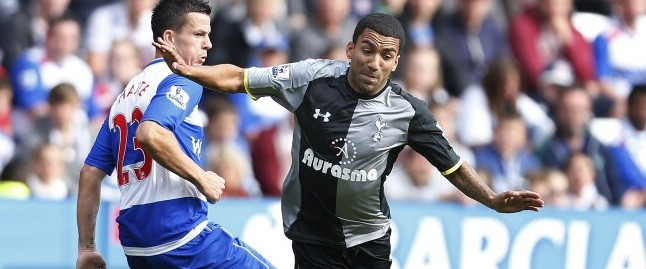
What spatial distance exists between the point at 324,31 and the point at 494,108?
2168mm

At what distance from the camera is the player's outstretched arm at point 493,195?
281 inches

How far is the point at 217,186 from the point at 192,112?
26.6 inches

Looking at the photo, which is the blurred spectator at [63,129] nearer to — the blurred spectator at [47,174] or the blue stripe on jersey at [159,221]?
the blurred spectator at [47,174]

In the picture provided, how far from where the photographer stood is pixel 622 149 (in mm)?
14086

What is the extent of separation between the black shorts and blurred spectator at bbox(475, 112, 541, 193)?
577cm

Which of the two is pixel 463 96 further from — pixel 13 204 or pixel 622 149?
pixel 13 204

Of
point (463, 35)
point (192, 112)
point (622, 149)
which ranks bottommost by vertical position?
point (192, 112)

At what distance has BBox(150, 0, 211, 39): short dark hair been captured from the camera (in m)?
7.07

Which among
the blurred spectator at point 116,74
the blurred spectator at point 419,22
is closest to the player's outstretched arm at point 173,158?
the blurred spectator at point 116,74

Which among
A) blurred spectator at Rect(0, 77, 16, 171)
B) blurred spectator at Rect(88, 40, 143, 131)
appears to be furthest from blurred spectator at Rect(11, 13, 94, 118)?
blurred spectator at Rect(0, 77, 16, 171)

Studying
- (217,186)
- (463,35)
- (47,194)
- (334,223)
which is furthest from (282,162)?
(217,186)

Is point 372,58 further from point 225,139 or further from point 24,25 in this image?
point 24,25

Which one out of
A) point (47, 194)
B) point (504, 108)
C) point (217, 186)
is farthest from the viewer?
point (504, 108)

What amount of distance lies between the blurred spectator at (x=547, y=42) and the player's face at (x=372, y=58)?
823 cm
